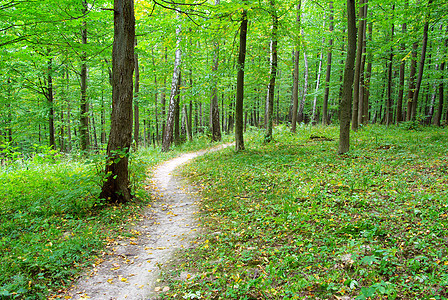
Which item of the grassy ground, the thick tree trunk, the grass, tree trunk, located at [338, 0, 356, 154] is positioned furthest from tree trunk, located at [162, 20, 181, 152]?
tree trunk, located at [338, 0, 356, 154]

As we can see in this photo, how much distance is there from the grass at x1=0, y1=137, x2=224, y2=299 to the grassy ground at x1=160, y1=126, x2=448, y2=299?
1.64 m

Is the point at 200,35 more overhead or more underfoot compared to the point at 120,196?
more overhead

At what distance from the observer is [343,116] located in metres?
8.55

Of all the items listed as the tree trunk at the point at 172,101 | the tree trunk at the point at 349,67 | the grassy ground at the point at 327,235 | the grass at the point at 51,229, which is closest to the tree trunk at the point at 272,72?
the tree trunk at the point at 349,67

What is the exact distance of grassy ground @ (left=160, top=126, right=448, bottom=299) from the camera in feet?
9.89

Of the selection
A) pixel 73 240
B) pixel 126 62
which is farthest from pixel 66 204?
pixel 126 62

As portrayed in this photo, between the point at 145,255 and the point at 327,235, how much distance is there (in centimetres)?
334

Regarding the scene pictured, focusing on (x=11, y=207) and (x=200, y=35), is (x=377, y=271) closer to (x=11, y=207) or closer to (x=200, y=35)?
(x=11, y=207)

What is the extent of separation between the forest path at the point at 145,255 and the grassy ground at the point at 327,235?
352mm

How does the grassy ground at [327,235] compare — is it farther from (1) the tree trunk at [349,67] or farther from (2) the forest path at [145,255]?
(1) the tree trunk at [349,67]

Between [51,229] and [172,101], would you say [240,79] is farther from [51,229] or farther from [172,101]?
[51,229]

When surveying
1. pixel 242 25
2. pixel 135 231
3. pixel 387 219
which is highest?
pixel 242 25

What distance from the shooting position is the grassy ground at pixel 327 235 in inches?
119

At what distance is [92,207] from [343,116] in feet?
27.4
